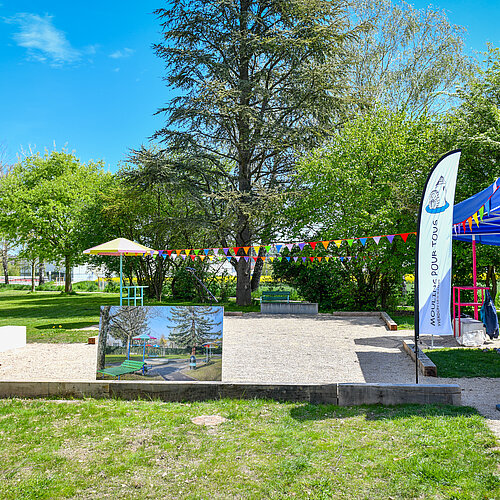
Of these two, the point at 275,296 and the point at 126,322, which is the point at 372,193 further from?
the point at 126,322

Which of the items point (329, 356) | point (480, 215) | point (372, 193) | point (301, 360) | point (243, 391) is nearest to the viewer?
point (243, 391)

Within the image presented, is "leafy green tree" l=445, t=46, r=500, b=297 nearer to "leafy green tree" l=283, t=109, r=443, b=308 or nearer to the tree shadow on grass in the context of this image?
"leafy green tree" l=283, t=109, r=443, b=308

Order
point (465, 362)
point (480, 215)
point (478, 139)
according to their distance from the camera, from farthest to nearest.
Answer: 1. point (478, 139)
2. point (480, 215)
3. point (465, 362)

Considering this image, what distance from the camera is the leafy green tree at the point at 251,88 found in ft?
64.7

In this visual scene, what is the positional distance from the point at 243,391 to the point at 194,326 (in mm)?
1049

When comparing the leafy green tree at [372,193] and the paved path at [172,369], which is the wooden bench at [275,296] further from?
the paved path at [172,369]

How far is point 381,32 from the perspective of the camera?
28.1 meters

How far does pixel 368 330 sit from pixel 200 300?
11670mm

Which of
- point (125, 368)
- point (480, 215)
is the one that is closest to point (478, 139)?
point (480, 215)

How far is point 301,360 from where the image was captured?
361 inches

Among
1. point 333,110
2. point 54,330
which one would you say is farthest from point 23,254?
point 333,110

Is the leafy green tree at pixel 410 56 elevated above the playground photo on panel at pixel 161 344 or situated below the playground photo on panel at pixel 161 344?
above

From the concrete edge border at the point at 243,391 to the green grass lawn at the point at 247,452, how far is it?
0.65ft

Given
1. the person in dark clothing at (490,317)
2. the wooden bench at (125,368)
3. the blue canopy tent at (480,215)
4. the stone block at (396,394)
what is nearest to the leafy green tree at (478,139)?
the blue canopy tent at (480,215)
